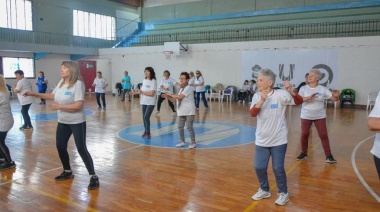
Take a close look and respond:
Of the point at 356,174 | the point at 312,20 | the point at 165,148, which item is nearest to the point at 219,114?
the point at 165,148

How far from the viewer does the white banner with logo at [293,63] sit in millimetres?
16266

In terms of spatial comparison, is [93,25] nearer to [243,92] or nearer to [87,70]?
[87,70]

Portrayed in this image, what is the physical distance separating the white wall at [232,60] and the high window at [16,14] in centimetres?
534

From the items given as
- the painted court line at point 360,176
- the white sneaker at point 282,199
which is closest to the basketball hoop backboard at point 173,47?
the painted court line at point 360,176

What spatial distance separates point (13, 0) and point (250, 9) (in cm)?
1479

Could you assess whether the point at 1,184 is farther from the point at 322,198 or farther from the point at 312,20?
the point at 312,20

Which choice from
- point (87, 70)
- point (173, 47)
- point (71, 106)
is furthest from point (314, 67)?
point (87, 70)

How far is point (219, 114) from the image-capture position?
12664 mm

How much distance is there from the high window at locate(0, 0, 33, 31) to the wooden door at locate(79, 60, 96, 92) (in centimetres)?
401

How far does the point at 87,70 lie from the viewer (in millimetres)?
23406

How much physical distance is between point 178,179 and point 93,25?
2265cm

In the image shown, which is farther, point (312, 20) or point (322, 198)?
point (312, 20)

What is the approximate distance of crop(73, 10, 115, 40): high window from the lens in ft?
78.7

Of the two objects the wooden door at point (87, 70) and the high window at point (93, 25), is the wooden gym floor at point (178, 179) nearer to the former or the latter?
the wooden door at point (87, 70)
